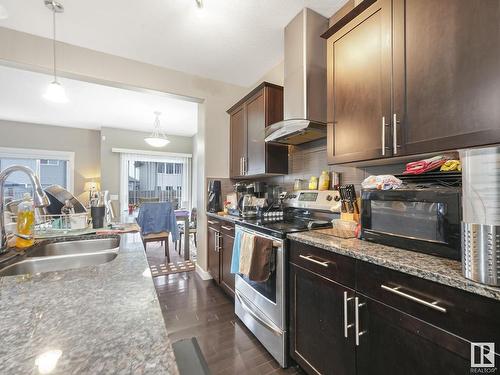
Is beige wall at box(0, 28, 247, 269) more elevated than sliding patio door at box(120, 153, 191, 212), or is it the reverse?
beige wall at box(0, 28, 247, 269)

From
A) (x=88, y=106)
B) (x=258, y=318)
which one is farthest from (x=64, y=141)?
(x=258, y=318)

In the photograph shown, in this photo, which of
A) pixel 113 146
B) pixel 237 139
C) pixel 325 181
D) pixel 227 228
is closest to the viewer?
pixel 325 181

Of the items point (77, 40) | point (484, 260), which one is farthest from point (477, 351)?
point (77, 40)

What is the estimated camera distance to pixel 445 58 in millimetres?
1036

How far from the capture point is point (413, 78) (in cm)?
116

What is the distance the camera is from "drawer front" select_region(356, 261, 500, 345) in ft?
2.25

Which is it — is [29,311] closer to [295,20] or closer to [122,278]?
[122,278]

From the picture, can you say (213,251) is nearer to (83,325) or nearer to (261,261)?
Result: (261,261)

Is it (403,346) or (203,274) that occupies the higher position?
(403,346)

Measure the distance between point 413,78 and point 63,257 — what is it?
1.96m

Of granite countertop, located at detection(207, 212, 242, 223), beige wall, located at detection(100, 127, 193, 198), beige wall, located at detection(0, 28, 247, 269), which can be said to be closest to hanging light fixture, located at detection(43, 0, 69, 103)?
beige wall, located at detection(0, 28, 247, 269)

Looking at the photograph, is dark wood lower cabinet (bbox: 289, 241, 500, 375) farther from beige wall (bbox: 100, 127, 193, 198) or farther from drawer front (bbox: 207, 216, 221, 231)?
beige wall (bbox: 100, 127, 193, 198)

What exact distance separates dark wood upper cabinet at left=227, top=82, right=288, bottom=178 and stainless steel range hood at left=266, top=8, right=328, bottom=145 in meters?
0.40

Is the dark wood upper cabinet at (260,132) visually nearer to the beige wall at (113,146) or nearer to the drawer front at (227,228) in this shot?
the drawer front at (227,228)
